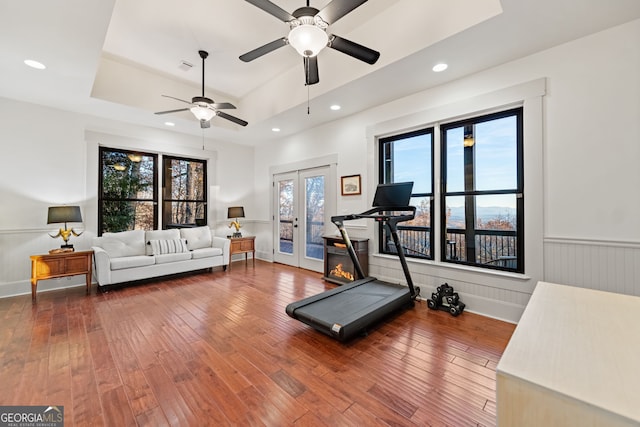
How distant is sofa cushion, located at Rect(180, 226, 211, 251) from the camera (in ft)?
18.3

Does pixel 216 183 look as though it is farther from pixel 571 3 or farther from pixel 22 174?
pixel 571 3

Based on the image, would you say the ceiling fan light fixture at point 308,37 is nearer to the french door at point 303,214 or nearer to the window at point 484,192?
the window at point 484,192

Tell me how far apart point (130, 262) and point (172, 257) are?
0.66m

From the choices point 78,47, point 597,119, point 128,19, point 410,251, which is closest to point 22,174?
point 78,47

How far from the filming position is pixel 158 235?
5223mm

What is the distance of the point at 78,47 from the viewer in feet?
9.53

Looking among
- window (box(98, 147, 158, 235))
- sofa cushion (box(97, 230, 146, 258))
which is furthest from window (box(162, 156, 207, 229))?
sofa cushion (box(97, 230, 146, 258))

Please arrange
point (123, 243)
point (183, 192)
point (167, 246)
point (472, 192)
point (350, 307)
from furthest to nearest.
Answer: point (183, 192)
point (167, 246)
point (123, 243)
point (472, 192)
point (350, 307)

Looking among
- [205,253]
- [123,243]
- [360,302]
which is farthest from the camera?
[205,253]

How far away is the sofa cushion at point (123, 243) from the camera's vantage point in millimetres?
4545

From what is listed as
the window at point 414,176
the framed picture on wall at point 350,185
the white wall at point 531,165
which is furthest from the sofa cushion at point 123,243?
the window at point 414,176

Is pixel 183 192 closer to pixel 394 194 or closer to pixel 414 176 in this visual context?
pixel 394 194

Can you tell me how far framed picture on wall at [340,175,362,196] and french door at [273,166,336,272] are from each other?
0.97 ft

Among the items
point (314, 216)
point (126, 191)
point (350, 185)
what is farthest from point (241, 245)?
point (350, 185)
